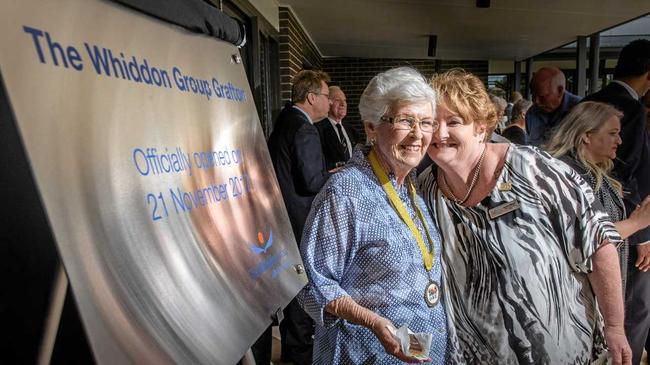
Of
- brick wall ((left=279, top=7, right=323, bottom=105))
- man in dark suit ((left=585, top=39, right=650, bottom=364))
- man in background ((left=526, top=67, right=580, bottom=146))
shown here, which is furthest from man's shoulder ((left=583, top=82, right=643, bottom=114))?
brick wall ((left=279, top=7, right=323, bottom=105))

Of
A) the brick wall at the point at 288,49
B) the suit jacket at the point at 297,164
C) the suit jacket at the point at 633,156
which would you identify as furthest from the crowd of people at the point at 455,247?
the brick wall at the point at 288,49

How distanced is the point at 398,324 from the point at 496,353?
1.15ft

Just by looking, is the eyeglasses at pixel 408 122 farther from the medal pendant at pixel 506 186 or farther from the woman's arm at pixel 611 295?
the woman's arm at pixel 611 295

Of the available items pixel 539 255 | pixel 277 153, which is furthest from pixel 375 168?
pixel 277 153

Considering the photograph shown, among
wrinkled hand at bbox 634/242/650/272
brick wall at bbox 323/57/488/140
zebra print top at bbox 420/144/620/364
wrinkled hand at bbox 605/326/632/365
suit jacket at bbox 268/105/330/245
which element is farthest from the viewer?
brick wall at bbox 323/57/488/140

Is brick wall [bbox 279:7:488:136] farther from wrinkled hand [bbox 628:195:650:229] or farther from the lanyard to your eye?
the lanyard

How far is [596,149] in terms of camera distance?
7.56 ft

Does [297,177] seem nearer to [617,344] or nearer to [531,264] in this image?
[531,264]

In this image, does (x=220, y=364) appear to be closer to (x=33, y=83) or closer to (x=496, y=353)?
(x=33, y=83)

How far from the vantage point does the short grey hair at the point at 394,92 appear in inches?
60.6

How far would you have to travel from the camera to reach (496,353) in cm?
159

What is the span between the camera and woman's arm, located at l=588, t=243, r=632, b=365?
5.08ft

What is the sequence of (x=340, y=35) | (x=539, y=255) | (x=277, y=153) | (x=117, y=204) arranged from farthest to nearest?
(x=340, y=35)
(x=277, y=153)
(x=539, y=255)
(x=117, y=204)

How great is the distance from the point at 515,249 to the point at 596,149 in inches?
43.2
